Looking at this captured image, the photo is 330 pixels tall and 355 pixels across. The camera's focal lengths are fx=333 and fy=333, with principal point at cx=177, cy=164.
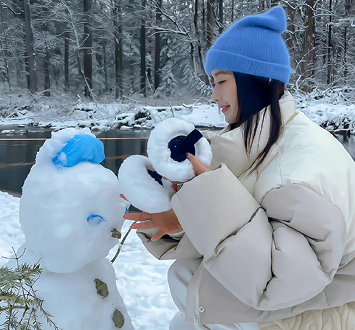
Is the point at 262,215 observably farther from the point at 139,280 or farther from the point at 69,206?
the point at 139,280

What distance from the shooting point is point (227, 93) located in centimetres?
113

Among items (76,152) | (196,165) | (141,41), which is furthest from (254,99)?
(141,41)

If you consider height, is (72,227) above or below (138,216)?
below

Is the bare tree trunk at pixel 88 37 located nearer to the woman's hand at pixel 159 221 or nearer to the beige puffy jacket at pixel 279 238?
the woman's hand at pixel 159 221

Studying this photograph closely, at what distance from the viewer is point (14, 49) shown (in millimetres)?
18375

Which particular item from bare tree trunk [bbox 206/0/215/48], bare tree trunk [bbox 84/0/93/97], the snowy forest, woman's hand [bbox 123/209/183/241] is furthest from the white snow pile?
bare tree trunk [bbox 84/0/93/97]

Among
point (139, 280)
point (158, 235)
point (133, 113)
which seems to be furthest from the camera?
point (133, 113)

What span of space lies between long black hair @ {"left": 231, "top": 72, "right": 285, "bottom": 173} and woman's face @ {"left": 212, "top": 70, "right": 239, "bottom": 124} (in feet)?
0.06

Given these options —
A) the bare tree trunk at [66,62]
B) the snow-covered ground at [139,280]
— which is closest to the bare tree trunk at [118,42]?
the bare tree trunk at [66,62]

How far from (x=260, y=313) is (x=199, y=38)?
13.9 m

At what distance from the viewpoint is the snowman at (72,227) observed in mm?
1174

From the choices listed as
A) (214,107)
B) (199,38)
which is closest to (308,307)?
(214,107)

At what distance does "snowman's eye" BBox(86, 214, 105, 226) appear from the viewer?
48.0 inches

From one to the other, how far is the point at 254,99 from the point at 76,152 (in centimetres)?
68
